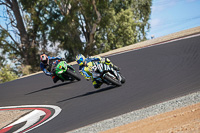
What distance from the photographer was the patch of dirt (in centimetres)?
470

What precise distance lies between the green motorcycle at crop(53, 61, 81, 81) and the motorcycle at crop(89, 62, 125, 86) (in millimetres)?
3194

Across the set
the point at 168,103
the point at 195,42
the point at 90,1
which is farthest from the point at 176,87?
the point at 90,1

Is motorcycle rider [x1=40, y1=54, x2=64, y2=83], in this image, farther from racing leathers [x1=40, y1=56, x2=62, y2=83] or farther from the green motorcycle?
the green motorcycle

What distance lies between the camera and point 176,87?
7930 millimetres

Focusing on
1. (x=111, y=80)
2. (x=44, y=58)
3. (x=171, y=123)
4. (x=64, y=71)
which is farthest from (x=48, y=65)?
(x=171, y=123)

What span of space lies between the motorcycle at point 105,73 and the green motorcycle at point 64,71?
3.19 m

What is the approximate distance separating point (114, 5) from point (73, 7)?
6.51 metres

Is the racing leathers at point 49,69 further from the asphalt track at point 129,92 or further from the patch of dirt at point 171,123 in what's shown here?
the patch of dirt at point 171,123

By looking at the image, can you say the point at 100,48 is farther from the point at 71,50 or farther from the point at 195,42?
the point at 195,42

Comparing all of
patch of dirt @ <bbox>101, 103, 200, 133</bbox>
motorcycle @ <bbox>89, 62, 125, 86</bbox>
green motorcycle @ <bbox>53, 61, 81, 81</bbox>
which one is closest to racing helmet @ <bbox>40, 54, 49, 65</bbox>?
green motorcycle @ <bbox>53, 61, 81, 81</bbox>

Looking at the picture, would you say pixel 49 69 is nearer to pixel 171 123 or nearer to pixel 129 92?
pixel 129 92

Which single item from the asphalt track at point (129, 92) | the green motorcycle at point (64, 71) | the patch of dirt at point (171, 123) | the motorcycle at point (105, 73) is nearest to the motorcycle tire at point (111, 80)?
the motorcycle at point (105, 73)

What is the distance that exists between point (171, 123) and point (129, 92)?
12.2 feet

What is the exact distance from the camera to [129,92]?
881 cm
